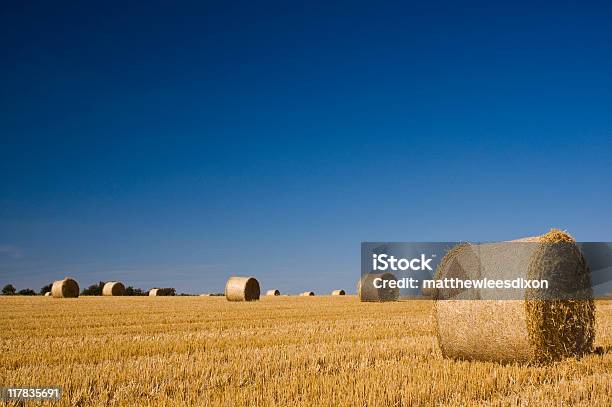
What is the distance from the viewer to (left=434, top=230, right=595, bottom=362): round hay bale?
809 centimetres

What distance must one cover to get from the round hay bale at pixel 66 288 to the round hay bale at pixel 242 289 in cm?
1365

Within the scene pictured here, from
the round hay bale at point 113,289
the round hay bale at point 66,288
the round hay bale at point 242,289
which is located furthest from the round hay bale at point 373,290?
the round hay bale at point 113,289

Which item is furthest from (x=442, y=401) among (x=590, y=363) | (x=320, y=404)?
(x=590, y=363)

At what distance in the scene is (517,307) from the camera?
26.8 feet

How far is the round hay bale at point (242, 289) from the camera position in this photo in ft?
91.1

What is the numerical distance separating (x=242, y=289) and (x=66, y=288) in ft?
49.1

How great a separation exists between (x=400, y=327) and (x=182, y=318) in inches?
227

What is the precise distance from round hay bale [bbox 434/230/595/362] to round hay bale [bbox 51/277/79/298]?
32360 millimetres

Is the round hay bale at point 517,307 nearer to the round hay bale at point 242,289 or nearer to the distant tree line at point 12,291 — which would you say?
the round hay bale at point 242,289

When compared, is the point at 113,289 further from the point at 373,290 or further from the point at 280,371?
the point at 280,371

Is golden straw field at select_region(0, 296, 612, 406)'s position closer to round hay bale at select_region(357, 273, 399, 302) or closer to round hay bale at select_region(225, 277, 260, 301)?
round hay bale at select_region(357, 273, 399, 302)

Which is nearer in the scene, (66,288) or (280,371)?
(280,371)

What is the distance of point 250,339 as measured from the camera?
10.1 meters

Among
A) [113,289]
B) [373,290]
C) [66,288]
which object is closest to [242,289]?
[373,290]
